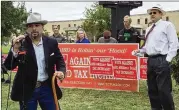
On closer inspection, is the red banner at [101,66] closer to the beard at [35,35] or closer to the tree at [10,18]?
the beard at [35,35]

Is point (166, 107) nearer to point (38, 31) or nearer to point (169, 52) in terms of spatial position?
point (169, 52)

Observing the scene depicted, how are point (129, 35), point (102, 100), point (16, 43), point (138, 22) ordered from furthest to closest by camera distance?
1. point (138, 22)
2. point (129, 35)
3. point (102, 100)
4. point (16, 43)

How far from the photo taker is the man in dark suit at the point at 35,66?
15.7 feet

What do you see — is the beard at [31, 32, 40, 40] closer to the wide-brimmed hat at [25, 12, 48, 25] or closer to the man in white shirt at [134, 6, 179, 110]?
the wide-brimmed hat at [25, 12, 48, 25]

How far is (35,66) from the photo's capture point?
4.80m

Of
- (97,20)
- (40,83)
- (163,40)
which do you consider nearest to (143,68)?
(163,40)

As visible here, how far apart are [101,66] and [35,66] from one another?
19.1 ft

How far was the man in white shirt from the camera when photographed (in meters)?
6.44

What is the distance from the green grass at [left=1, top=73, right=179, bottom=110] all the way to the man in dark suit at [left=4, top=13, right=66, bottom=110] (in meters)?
3.33

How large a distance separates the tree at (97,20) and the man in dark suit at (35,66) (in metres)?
50.4

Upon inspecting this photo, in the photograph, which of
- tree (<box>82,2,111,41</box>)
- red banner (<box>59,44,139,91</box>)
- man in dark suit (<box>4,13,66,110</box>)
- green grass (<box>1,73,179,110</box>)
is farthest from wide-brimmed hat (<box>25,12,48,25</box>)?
tree (<box>82,2,111,41</box>)

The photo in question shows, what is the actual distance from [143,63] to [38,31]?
20.5ft

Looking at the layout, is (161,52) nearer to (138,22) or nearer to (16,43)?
(16,43)

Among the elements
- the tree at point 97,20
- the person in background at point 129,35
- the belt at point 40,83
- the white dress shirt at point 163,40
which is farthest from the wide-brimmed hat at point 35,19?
the tree at point 97,20
